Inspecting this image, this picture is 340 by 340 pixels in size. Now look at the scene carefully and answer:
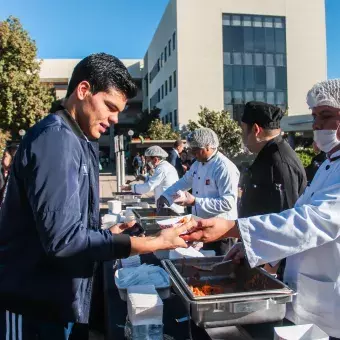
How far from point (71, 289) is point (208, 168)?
7.51 ft

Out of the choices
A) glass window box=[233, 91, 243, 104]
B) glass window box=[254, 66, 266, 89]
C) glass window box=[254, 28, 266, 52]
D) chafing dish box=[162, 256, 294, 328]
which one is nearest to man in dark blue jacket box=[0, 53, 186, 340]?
chafing dish box=[162, 256, 294, 328]

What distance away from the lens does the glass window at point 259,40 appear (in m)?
28.4

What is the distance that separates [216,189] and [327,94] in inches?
75.4

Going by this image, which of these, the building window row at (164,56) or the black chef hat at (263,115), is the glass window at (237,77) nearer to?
the building window row at (164,56)

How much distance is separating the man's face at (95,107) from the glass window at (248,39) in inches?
1119

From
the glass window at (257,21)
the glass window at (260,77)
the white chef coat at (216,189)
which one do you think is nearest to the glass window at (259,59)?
the glass window at (260,77)

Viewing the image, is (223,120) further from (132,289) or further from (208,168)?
(132,289)

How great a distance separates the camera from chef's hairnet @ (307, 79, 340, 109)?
1.53 m

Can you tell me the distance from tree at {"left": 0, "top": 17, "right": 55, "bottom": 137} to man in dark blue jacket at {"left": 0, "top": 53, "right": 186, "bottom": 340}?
15204mm

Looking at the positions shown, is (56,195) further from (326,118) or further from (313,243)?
(326,118)

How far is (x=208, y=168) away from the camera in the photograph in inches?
137

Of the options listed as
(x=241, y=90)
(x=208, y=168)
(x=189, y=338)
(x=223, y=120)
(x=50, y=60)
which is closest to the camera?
(x=189, y=338)

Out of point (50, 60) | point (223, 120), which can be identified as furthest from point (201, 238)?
point (50, 60)

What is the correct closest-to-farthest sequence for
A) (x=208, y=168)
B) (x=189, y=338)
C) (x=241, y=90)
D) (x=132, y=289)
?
(x=189, y=338)
(x=132, y=289)
(x=208, y=168)
(x=241, y=90)
